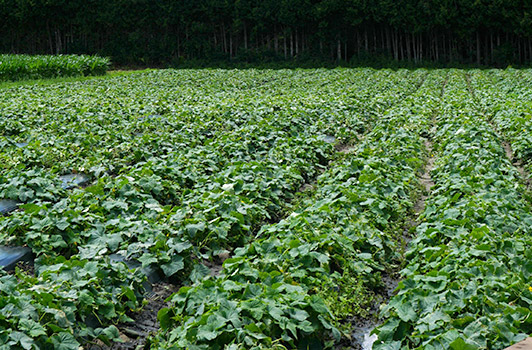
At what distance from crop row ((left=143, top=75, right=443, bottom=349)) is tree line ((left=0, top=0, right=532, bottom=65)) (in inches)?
1012

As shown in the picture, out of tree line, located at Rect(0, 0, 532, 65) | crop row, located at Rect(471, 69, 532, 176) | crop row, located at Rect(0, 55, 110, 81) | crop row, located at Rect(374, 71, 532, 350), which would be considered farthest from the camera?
tree line, located at Rect(0, 0, 532, 65)

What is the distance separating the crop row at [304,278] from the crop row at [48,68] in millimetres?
19001

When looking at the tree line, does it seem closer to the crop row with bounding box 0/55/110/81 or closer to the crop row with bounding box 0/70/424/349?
the crop row with bounding box 0/55/110/81

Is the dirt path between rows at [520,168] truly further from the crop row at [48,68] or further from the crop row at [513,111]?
the crop row at [48,68]

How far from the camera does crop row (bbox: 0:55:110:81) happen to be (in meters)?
21.4

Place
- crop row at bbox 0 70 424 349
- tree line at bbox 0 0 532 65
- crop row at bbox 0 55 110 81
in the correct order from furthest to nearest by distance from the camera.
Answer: tree line at bbox 0 0 532 65 → crop row at bbox 0 55 110 81 → crop row at bbox 0 70 424 349

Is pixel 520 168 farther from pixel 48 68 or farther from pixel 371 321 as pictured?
pixel 48 68

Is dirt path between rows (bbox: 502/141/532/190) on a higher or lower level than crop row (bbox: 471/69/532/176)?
lower

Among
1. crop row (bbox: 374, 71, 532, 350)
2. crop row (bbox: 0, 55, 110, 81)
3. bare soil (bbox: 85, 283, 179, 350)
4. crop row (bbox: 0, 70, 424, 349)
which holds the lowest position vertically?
bare soil (bbox: 85, 283, 179, 350)

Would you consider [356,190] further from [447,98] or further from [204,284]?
[447,98]

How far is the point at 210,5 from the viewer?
34.3m

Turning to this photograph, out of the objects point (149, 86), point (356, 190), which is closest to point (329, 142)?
point (356, 190)

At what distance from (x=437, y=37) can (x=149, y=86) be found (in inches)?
789

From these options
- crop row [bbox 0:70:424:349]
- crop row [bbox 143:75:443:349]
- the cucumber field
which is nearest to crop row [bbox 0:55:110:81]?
crop row [bbox 0:70:424:349]
